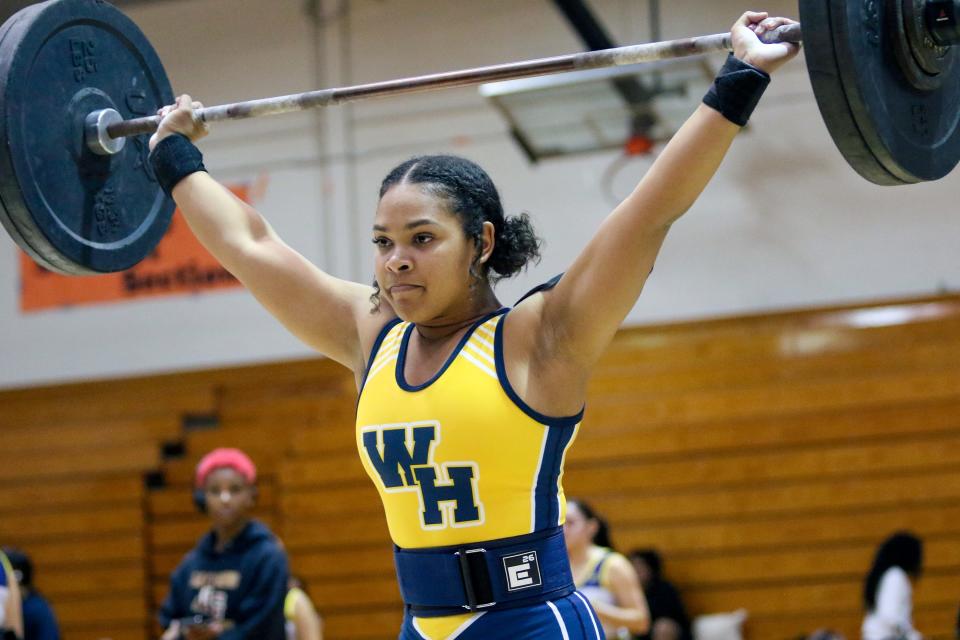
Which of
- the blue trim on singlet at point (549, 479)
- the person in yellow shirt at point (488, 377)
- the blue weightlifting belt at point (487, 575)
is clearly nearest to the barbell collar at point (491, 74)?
the person in yellow shirt at point (488, 377)

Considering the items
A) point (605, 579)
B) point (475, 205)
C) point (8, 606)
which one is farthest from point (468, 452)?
point (8, 606)

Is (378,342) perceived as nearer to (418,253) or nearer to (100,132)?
(418,253)

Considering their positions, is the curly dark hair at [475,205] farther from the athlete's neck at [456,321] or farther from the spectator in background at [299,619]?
the spectator in background at [299,619]

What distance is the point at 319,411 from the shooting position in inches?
407

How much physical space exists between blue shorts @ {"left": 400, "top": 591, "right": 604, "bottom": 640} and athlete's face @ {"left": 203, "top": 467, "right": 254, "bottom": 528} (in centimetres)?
342

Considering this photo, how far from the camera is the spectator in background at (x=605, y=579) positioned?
627 cm

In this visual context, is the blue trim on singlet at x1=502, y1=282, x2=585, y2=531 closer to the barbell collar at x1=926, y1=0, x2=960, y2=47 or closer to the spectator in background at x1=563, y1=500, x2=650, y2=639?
the barbell collar at x1=926, y1=0, x2=960, y2=47

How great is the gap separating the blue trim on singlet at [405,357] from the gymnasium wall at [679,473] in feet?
22.5

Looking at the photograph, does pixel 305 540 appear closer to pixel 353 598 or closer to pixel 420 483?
pixel 353 598

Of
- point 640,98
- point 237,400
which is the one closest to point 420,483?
point 640,98

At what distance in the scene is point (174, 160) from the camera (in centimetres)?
327

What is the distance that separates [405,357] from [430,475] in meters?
0.30

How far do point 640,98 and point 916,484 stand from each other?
3.40 metres

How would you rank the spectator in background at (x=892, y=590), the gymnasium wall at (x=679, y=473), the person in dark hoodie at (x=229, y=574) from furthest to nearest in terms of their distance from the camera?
the gymnasium wall at (x=679, y=473) → the spectator in background at (x=892, y=590) → the person in dark hoodie at (x=229, y=574)
